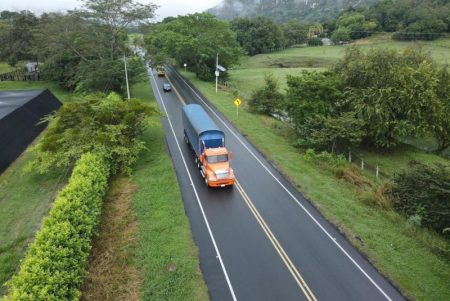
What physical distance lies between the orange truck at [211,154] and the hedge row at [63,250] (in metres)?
6.86

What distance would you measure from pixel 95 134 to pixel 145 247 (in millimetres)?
11824

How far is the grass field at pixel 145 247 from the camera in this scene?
1402 cm

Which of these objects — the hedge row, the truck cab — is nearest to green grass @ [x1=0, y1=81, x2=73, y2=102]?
A: the truck cab

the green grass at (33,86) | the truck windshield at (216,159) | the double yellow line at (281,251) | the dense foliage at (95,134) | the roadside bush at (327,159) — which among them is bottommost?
the double yellow line at (281,251)

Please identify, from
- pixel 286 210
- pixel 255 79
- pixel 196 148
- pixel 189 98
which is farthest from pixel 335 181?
pixel 255 79

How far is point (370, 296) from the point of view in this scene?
549 inches

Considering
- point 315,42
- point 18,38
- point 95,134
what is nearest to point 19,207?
point 95,134

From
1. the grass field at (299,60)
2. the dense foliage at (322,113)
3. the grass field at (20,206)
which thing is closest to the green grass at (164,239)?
the grass field at (20,206)

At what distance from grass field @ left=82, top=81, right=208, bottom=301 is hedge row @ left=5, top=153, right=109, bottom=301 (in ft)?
3.56

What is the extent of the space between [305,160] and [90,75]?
3014 cm

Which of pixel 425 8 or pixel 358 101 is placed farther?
pixel 425 8

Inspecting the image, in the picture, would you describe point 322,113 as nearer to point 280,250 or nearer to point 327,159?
point 327,159

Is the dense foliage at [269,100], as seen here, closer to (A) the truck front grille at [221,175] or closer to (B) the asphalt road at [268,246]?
(B) the asphalt road at [268,246]

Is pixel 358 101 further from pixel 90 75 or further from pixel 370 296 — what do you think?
pixel 90 75
